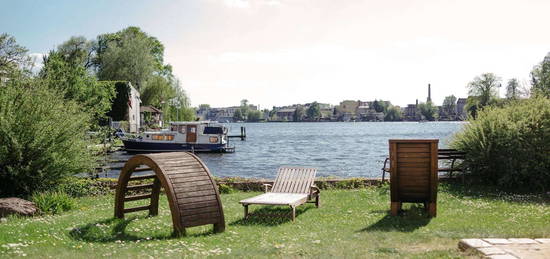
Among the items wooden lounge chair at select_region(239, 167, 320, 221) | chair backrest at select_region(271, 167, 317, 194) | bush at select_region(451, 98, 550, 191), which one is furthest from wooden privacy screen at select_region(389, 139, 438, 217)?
bush at select_region(451, 98, 550, 191)

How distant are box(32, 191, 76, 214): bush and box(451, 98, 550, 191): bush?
10388 mm

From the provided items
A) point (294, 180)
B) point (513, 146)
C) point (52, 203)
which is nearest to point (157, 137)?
point (52, 203)

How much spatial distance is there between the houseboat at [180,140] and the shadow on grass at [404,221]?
3585 centimetres

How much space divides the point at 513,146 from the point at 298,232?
7.59 metres

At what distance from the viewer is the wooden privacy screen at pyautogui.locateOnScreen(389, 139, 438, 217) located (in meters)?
9.88

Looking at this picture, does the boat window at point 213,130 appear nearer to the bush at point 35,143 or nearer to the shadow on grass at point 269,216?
the bush at point 35,143

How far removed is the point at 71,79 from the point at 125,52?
2407 cm

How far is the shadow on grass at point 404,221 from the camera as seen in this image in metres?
A: 8.96

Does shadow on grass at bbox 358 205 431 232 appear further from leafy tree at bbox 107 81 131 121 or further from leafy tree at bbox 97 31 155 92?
leafy tree at bbox 97 31 155 92

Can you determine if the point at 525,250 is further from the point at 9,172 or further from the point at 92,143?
the point at 92,143

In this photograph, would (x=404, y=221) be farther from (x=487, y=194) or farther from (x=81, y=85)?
(x=81, y=85)

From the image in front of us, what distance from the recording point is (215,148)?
47.0 meters

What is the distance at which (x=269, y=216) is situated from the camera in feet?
34.8

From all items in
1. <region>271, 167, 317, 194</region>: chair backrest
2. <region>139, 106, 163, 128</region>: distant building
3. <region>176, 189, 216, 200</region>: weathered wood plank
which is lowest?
<region>271, 167, 317, 194</region>: chair backrest
